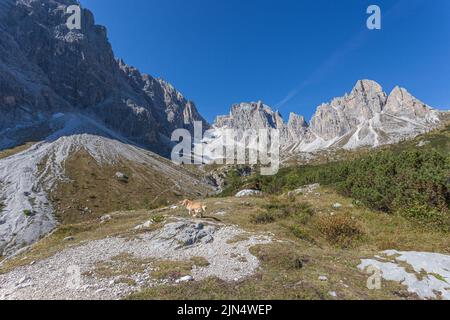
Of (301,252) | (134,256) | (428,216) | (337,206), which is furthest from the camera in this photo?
(337,206)

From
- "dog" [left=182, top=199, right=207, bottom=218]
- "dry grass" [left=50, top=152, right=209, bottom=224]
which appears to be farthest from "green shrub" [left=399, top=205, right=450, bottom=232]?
"dry grass" [left=50, top=152, right=209, bottom=224]

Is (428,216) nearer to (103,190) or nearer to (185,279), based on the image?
(185,279)

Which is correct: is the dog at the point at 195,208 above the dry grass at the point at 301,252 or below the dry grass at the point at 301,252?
above

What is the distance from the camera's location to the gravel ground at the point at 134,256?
1078 centimetres

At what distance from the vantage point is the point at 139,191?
4016 inches

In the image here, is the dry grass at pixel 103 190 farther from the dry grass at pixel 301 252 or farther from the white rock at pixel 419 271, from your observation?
the white rock at pixel 419 271

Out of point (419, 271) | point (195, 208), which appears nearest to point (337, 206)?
point (195, 208)

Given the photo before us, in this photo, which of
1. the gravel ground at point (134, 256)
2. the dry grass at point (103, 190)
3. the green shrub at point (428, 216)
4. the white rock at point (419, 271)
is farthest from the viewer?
the dry grass at point (103, 190)

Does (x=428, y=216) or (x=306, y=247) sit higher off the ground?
(x=428, y=216)

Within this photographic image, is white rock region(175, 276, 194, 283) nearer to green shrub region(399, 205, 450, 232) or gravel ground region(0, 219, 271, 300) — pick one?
gravel ground region(0, 219, 271, 300)

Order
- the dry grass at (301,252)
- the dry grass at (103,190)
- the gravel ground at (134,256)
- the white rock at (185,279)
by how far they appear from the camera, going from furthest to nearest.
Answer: the dry grass at (103,190)
the white rock at (185,279)
the gravel ground at (134,256)
the dry grass at (301,252)

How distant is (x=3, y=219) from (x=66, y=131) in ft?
360

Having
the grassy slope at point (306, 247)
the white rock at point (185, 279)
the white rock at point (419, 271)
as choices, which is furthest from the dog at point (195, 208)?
the white rock at point (419, 271)

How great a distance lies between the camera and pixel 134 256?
1523 cm
